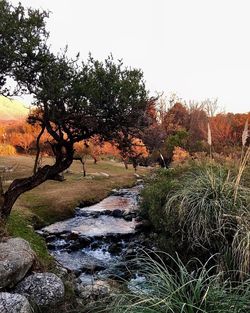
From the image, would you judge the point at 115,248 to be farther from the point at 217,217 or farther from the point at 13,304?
the point at 13,304

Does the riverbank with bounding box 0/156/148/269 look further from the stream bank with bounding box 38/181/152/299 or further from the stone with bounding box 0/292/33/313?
the stone with bounding box 0/292/33/313

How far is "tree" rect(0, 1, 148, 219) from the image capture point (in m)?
13.6

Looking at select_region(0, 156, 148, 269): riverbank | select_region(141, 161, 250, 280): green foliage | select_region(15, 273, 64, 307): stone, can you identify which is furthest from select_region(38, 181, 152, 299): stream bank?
select_region(141, 161, 250, 280): green foliage

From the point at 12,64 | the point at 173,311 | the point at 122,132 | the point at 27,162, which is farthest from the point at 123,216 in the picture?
the point at 27,162

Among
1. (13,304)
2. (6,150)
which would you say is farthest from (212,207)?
(6,150)

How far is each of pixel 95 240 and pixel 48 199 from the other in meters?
8.46

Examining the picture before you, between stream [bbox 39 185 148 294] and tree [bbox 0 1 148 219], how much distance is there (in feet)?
10.5

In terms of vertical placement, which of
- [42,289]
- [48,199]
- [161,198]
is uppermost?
[161,198]

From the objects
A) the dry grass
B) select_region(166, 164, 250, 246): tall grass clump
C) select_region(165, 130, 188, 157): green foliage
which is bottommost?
the dry grass

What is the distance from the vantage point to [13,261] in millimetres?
7688

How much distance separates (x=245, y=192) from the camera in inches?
336

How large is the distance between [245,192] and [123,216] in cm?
1451

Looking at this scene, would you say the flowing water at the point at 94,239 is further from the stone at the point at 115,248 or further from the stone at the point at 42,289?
the stone at the point at 42,289

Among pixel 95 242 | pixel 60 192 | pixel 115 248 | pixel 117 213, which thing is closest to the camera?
pixel 115 248
